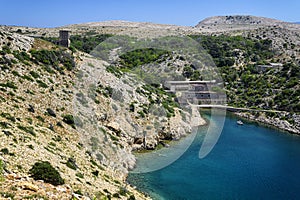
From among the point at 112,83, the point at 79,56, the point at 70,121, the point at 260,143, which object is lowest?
the point at 260,143

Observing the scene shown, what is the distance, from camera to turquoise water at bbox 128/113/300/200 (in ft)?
76.7

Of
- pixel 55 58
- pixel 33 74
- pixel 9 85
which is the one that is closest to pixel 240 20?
pixel 55 58

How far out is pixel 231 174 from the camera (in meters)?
27.4

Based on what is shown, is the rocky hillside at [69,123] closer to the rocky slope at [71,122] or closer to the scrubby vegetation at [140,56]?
the rocky slope at [71,122]

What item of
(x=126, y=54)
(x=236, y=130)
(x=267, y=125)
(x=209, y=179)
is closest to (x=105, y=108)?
(x=209, y=179)

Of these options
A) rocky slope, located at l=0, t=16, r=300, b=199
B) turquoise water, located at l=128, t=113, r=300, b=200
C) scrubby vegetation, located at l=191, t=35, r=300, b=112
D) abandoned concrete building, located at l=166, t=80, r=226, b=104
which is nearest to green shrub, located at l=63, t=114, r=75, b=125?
rocky slope, located at l=0, t=16, r=300, b=199

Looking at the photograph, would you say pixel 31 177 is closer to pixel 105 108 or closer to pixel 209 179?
pixel 209 179

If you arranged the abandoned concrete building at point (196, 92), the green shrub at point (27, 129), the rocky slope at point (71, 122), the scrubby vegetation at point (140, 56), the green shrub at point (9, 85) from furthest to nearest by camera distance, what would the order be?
the scrubby vegetation at point (140, 56)
the abandoned concrete building at point (196, 92)
the green shrub at point (9, 85)
the green shrub at point (27, 129)
the rocky slope at point (71, 122)

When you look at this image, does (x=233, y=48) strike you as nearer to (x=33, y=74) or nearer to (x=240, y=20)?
(x=33, y=74)

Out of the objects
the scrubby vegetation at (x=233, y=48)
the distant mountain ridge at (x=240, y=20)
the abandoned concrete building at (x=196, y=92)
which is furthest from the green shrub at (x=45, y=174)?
the distant mountain ridge at (x=240, y=20)

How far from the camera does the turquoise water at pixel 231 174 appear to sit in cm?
2339

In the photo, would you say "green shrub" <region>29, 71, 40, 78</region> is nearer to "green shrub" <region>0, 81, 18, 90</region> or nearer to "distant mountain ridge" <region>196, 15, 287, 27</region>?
"green shrub" <region>0, 81, 18, 90</region>

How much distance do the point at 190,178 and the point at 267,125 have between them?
28.3 metres

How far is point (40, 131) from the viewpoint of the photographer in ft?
67.1
